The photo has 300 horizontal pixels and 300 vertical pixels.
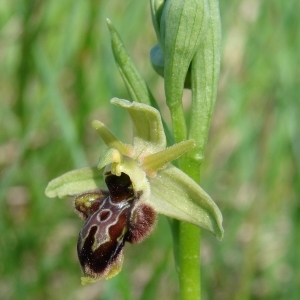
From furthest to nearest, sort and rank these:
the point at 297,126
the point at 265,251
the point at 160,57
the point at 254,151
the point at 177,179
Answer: the point at 265,251, the point at 254,151, the point at 297,126, the point at 160,57, the point at 177,179

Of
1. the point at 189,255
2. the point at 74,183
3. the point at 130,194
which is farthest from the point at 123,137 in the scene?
the point at 189,255

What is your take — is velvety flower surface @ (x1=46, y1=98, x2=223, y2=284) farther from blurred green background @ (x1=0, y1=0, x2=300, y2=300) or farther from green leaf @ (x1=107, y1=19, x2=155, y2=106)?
blurred green background @ (x1=0, y1=0, x2=300, y2=300)

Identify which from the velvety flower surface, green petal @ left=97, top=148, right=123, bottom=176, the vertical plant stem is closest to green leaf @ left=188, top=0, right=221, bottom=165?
the vertical plant stem

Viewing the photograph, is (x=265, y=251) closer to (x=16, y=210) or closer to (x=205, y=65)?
(x=16, y=210)

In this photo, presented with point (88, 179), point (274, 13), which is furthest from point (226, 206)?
point (88, 179)

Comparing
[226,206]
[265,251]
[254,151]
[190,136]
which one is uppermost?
[190,136]

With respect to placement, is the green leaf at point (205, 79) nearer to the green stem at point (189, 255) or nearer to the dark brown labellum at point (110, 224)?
the green stem at point (189, 255)

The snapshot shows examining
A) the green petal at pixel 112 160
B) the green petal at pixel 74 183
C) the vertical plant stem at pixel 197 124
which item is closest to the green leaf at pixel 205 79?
the vertical plant stem at pixel 197 124
